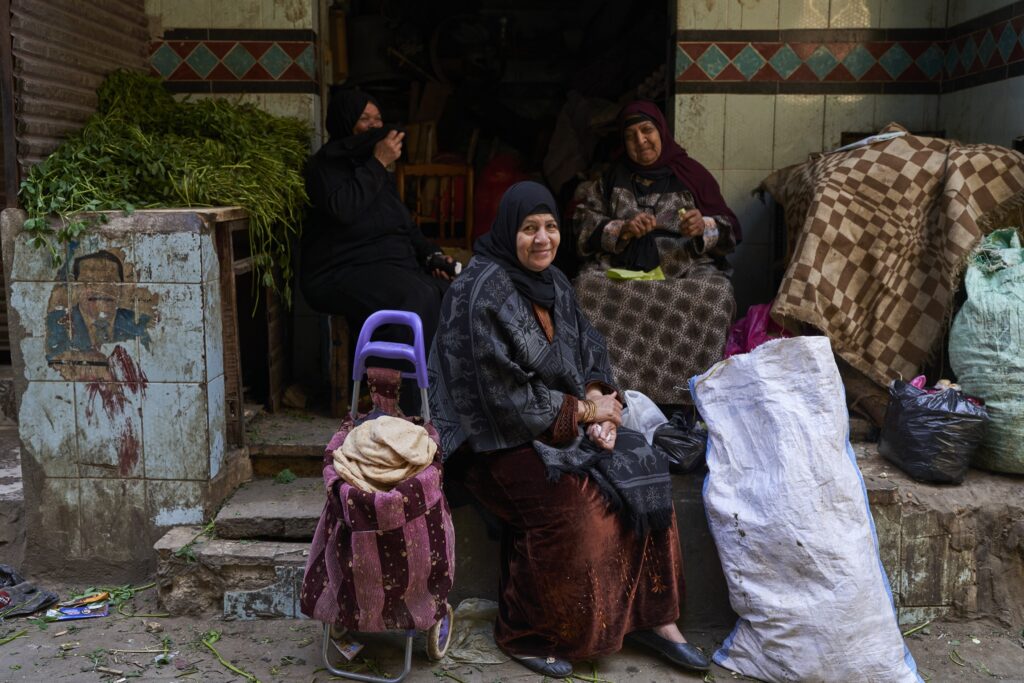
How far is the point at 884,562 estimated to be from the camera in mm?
3947

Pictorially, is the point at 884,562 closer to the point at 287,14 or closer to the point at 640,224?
the point at 640,224

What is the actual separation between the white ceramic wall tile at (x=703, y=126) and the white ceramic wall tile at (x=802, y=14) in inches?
22.3

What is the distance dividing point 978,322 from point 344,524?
2.78 meters

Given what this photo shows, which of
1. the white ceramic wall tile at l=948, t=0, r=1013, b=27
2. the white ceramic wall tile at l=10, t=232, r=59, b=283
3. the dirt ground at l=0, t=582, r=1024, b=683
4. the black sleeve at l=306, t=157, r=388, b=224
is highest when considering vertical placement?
the white ceramic wall tile at l=948, t=0, r=1013, b=27

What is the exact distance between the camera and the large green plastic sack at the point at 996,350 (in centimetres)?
402

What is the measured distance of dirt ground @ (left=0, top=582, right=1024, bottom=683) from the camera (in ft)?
11.5

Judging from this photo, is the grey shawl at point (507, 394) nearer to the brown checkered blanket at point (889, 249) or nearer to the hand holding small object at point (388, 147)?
the brown checkered blanket at point (889, 249)

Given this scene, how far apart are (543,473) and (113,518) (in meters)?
1.98

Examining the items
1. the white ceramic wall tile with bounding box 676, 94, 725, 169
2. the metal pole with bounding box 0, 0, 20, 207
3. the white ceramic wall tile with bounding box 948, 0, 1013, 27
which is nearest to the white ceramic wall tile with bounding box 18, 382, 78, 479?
the metal pole with bounding box 0, 0, 20, 207

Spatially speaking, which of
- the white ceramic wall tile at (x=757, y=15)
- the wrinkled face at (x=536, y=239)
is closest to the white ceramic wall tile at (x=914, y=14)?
the white ceramic wall tile at (x=757, y=15)

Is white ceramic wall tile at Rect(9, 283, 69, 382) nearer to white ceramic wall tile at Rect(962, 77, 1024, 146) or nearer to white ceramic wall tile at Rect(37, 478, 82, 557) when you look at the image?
white ceramic wall tile at Rect(37, 478, 82, 557)

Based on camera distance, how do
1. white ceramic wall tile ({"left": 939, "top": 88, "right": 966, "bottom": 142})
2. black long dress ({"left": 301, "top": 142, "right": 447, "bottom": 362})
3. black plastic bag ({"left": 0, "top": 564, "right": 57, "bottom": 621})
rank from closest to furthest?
black plastic bag ({"left": 0, "top": 564, "right": 57, "bottom": 621}), black long dress ({"left": 301, "top": 142, "right": 447, "bottom": 362}), white ceramic wall tile ({"left": 939, "top": 88, "right": 966, "bottom": 142})

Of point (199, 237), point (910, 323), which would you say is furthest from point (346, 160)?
point (910, 323)

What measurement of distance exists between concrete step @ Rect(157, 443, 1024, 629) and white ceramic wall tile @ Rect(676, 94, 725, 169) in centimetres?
254
